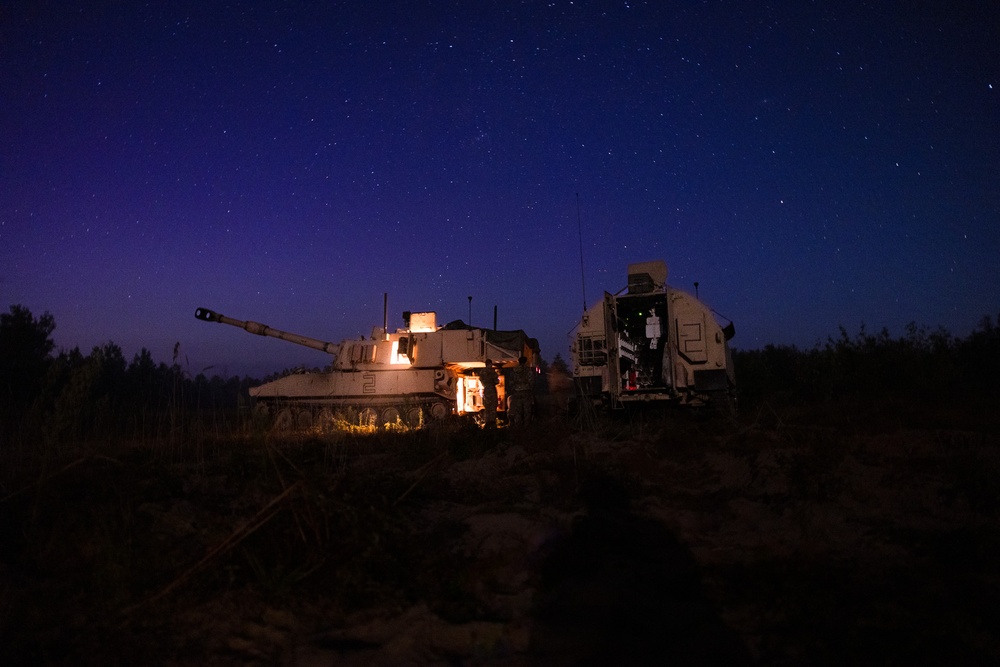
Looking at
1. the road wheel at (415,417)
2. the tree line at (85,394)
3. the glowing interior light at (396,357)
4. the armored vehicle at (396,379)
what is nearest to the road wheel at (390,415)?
the armored vehicle at (396,379)

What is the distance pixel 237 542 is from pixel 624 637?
2387 mm

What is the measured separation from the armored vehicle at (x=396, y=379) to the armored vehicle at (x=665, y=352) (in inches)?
242

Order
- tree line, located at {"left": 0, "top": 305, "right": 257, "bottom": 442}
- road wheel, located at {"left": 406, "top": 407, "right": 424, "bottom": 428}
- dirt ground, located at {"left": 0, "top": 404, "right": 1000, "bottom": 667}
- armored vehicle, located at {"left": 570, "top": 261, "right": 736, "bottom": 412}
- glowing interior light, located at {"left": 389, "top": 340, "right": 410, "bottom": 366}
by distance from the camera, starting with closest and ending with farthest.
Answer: dirt ground, located at {"left": 0, "top": 404, "right": 1000, "bottom": 667}, tree line, located at {"left": 0, "top": 305, "right": 257, "bottom": 442}, armored vehicle, located at {"left": 570, "top": 261, "right": 736, "bottom": 412}, road wheel, located at {"left": 406, "top": 407, "right": 424, "bottom": 428}, glowing interior light, located at {"left": 389, "top": 340, "right": 410, "bottom": 366}

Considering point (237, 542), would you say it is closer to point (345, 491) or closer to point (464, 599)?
point (345, 491)

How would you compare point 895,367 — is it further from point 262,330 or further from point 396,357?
point 262,330

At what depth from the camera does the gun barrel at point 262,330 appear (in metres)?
20.2

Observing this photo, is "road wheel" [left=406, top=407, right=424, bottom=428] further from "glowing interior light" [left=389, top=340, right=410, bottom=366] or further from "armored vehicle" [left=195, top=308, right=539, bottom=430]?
"glowing interior light" [left=389, top=340, right=410, bottom=366]

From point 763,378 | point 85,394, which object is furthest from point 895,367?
point 85,394

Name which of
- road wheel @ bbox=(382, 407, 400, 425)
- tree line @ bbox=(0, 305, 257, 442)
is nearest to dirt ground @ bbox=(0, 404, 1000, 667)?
tree line @ bbox=(0, 305, 257, 442)

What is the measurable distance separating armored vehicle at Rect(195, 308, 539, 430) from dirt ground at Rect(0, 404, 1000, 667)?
38.2ft

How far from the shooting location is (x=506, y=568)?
13.9ft

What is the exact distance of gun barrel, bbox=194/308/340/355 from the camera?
2017cm

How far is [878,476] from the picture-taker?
588cm

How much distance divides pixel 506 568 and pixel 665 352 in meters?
9.46
